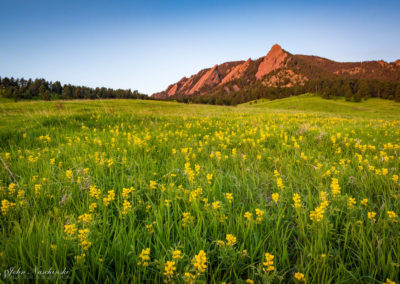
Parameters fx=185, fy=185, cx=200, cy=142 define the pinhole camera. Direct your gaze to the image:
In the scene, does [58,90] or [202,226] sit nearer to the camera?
[202,226]

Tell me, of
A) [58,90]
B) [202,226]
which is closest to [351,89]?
[202,226]

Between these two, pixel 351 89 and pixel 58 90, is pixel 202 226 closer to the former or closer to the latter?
pixel 351 89

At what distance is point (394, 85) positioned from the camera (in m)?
102

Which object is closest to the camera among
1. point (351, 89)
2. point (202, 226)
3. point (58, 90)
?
point (202, 226)

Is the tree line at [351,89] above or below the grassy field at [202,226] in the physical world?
above

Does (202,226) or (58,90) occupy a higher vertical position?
(58,90)

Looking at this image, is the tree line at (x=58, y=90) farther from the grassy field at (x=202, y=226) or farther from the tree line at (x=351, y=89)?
the grassy field at (x=202, y=226)

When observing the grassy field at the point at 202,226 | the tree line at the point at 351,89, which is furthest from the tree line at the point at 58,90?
the grassy field at the point at 202,226

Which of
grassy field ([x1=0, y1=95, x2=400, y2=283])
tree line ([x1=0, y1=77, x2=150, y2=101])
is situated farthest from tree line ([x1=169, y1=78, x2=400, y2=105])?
grassy field ([x1=0, y1=95, x2=400, y2=283])

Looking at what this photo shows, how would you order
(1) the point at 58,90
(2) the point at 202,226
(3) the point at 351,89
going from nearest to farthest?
1. (2) the point at 202,226
2. (3) the point at 351,89
3. (1) the point at 58,90

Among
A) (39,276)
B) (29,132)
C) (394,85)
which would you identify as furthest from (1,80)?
(394,85)

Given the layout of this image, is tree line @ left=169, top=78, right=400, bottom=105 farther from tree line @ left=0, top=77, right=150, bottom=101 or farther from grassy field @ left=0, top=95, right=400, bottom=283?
grassy field @ left=0, top=95, right=400, bottom=283

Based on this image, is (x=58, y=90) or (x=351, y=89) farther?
(x=58, y=90)

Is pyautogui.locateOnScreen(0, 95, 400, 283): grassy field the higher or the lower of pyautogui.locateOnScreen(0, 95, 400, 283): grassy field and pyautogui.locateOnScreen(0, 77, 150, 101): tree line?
the lower
